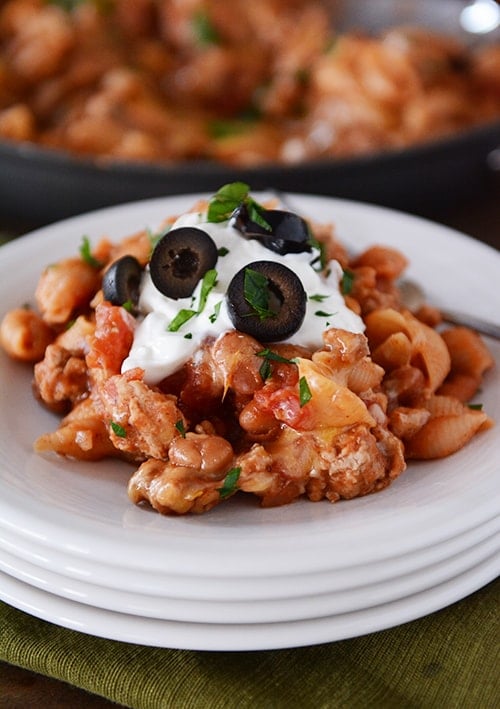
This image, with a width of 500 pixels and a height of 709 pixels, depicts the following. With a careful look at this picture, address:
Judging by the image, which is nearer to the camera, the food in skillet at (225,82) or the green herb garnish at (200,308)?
the green herb garnish at (200,308)

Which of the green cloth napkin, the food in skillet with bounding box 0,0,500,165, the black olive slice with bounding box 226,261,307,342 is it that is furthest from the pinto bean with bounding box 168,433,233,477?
the food in skillet with bounding box 0,0,500,165

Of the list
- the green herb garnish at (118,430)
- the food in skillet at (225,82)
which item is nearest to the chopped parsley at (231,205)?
the green herb garnish at (118,430)

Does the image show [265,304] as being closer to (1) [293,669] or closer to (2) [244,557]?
(2) [244,557]

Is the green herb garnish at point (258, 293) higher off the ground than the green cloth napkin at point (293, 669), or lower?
higher

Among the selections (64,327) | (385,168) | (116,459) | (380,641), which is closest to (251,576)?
(380,641)

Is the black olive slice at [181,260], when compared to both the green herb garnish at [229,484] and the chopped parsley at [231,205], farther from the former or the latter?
the green herb garnish at [229,484]

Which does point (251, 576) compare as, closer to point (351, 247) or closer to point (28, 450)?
point (28, 450)
